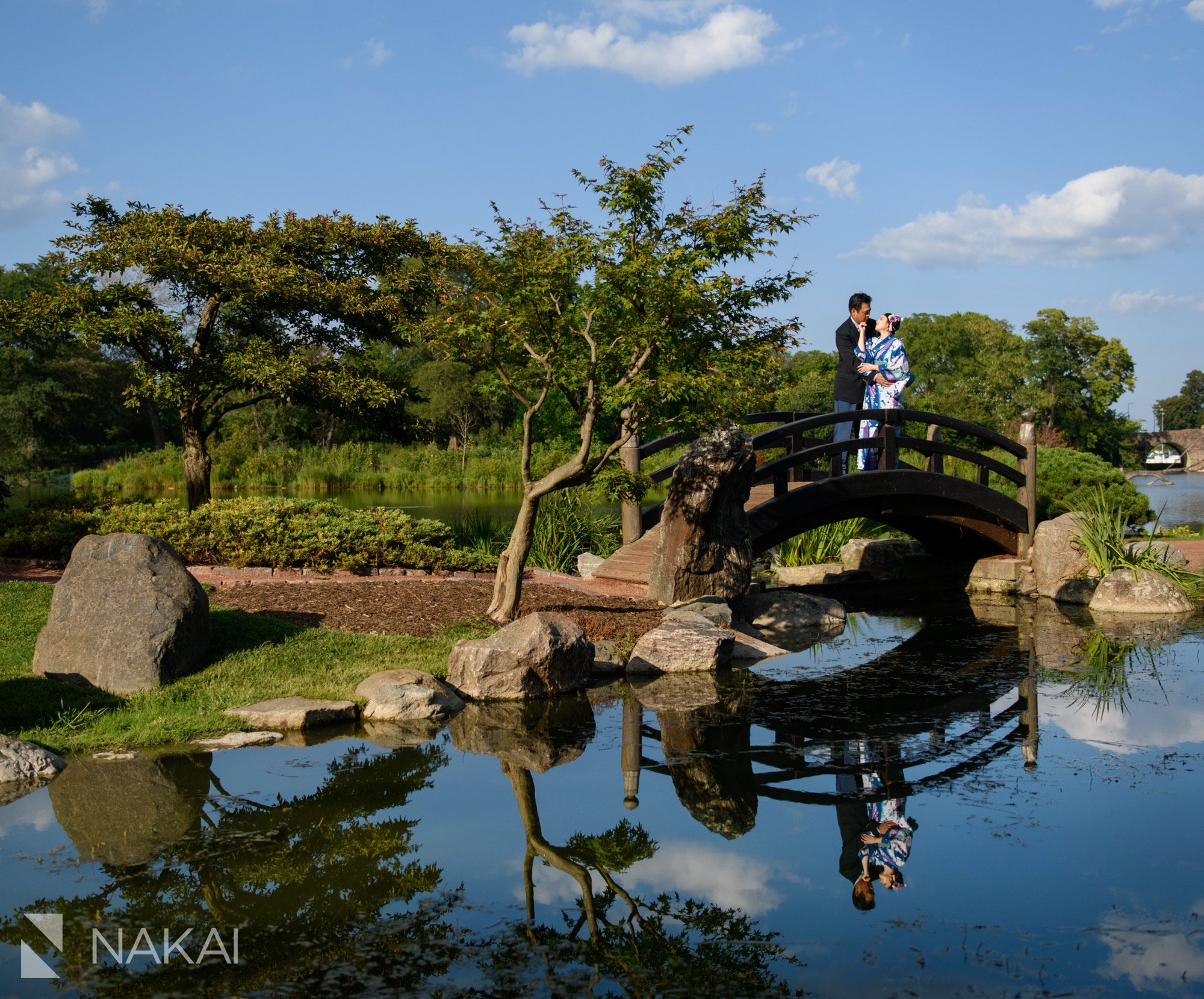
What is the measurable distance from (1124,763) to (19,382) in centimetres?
4393

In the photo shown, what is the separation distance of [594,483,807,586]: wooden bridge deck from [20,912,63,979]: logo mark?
24.8 feet

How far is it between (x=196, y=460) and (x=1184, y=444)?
74.4 m

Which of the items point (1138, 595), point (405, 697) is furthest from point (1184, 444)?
point (405, 697)

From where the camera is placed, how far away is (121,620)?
24.6ft

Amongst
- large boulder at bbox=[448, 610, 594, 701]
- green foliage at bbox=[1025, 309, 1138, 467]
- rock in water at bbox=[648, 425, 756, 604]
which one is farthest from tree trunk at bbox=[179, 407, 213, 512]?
green foliage at bbox=[1025, 309, 1138, 467]

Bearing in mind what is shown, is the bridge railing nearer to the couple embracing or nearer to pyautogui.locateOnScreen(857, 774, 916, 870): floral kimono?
the couple embracing

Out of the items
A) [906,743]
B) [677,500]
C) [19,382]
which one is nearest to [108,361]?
[19,382]

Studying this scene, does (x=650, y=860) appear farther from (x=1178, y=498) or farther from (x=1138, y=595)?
(x=1178, y=498)

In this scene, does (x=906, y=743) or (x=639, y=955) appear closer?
(x=639, y=955)

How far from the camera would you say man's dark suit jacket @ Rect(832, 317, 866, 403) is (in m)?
12.7

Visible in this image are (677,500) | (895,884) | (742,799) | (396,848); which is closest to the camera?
(895,884)

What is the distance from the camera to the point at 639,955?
4.00 m

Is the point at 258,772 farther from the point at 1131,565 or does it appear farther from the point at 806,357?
the point at 806,357

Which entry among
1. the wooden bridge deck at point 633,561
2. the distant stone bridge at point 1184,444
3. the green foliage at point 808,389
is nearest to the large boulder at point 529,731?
the wooden bridge deck at point 633,561
